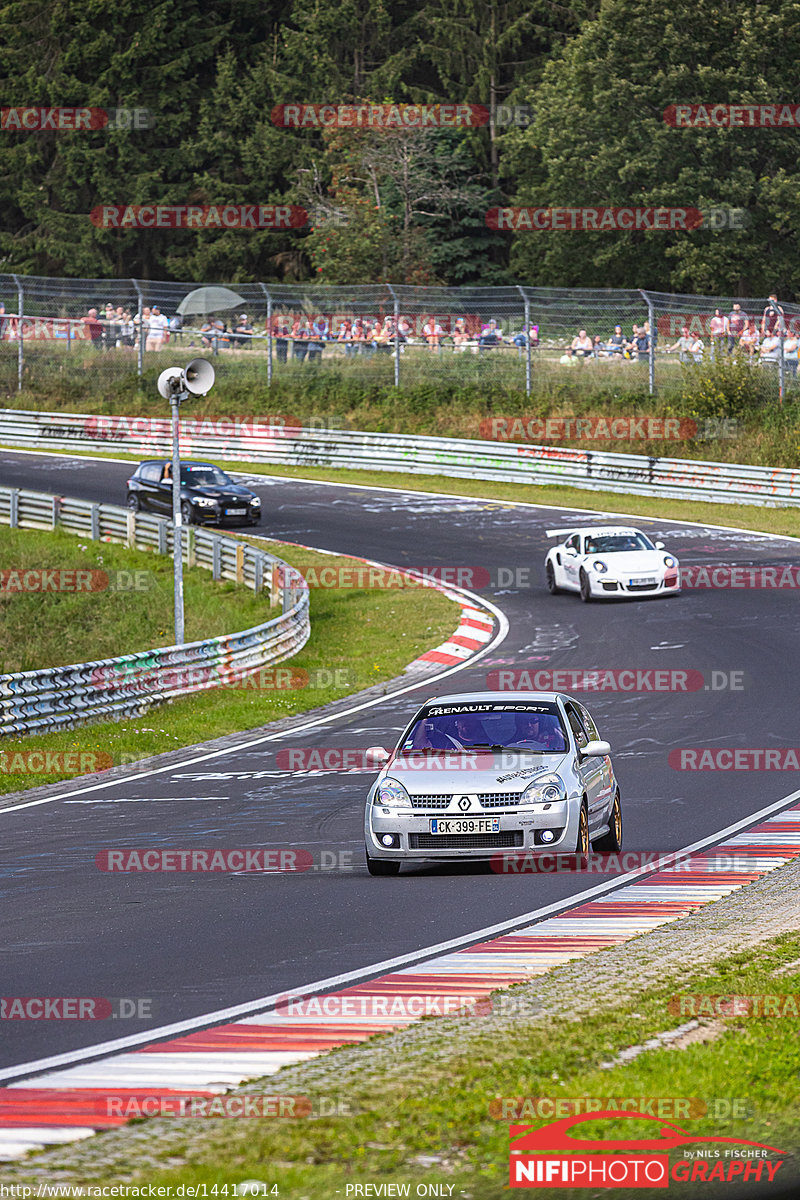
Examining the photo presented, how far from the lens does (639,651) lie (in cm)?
2316

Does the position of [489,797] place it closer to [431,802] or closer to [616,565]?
[431,802]

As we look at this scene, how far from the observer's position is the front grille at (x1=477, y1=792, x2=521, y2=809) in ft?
36.9

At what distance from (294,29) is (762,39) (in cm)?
2885

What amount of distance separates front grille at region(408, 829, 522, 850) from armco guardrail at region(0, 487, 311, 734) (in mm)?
8246

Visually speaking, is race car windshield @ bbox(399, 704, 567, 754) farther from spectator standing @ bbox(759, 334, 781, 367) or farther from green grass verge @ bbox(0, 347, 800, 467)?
spectator standing @ bbox(759, 334, 781, 367)

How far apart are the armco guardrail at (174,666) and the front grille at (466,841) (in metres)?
8.25

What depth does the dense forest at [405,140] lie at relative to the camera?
5312 centimetres

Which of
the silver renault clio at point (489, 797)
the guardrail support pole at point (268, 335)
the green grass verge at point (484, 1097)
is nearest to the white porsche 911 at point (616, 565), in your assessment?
the silver renault clio at point (489, 797)

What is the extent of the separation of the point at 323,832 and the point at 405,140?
52436 millimetres

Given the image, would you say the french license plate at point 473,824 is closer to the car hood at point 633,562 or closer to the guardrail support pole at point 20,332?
the car hood at point 633,562

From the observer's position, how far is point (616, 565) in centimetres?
2736

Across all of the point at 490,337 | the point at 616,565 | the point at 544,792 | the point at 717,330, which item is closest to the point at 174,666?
the point at 616,565

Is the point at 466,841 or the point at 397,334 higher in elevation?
the point at 397,334

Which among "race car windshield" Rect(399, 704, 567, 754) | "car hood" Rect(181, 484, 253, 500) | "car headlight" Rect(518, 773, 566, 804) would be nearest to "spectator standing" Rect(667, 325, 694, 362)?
"car hood" Rect(181, 484, 253, 500)
